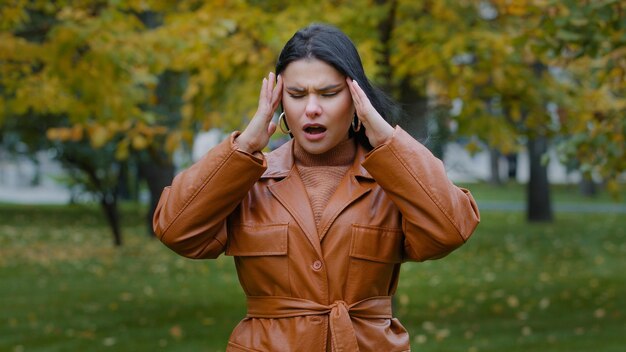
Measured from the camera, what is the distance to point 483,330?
370 inches

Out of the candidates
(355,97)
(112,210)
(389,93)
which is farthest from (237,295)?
(355,97)

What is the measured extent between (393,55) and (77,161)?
9.97 meters

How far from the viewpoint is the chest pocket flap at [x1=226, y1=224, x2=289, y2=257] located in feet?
9.05

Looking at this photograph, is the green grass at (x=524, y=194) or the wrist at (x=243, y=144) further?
the green grass at (x=524, y=194)

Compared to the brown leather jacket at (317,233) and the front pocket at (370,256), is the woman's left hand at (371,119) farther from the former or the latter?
the front pocket at (370,256)

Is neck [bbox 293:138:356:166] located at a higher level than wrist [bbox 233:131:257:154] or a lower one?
lower

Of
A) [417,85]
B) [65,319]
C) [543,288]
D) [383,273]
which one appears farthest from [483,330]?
[383,273]

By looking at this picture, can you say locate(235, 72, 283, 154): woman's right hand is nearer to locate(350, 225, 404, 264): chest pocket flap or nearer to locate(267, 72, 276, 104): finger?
locate(267, 72, 276, 104): finger

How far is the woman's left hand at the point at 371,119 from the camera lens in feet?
8.80

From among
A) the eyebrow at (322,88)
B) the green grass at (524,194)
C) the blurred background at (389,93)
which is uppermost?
the eyebrow at (322,88)

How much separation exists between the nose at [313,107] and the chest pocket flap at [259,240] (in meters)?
0.30

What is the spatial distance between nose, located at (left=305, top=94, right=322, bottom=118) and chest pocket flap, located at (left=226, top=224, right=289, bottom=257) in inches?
11.8

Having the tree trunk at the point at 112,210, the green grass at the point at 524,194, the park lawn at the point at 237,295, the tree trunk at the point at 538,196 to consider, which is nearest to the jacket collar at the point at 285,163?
the park lawn at the point at 237,295

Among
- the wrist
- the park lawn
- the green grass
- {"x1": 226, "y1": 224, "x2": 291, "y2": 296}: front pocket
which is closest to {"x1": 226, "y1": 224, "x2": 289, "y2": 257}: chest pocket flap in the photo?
{"x1": 226, "y1": 224, "x2": 291, "y2": 296}: front pocket
